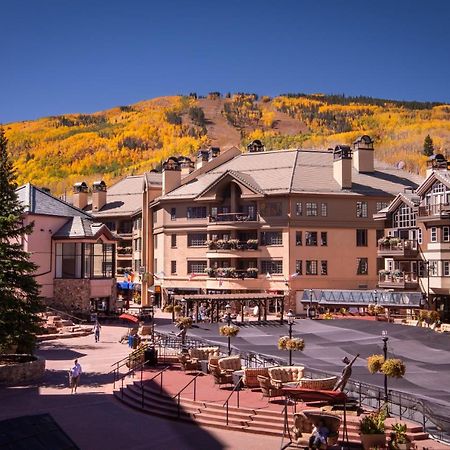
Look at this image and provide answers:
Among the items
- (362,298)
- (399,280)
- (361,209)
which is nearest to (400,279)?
(399,280)

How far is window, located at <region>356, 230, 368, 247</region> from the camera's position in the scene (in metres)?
62.0

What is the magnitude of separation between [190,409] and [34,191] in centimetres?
3918

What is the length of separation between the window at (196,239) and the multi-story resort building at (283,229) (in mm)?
103

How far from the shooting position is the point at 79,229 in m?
56.3

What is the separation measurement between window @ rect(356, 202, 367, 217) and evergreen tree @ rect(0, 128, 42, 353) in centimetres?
3659

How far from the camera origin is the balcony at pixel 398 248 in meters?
50.8

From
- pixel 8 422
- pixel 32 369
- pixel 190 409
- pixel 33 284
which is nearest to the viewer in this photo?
pixel 8 422

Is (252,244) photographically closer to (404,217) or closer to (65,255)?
(404,217)

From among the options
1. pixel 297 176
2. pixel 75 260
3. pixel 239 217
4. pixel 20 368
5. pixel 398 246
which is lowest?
pixel 20 368

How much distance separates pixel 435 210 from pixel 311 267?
14.9 metres

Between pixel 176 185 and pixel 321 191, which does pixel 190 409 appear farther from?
pixel 176 185

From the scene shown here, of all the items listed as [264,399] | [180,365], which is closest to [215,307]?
[180,365]

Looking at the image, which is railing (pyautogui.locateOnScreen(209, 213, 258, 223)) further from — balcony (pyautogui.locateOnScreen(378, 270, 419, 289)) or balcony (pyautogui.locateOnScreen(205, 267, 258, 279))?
balcony (pyautogui.locateOnScreen(378, 270, 419, 289))

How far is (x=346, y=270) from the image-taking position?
201ft
